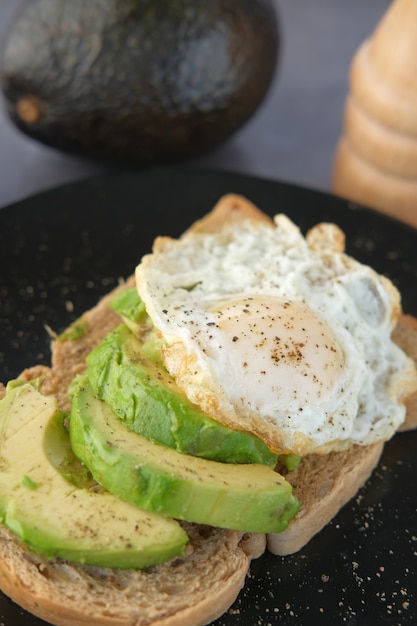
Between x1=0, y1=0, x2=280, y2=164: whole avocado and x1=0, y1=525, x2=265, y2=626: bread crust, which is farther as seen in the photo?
x1=0, y1=0, x2=280, y2=164: whole avocado

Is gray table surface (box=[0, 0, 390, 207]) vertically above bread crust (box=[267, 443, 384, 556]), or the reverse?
gray table surface (box=[0, 0, 390, 207])

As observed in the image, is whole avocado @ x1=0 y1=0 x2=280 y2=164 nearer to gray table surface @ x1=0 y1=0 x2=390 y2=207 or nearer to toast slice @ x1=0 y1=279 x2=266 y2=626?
gray table surface @ x1=0 y1=0 x2=390 y2=207

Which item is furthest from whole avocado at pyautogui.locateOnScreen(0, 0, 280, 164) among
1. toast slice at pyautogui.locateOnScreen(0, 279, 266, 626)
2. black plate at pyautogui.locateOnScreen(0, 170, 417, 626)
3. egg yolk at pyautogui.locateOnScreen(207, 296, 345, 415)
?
toast slice at pyautogui.locateOnScreen(0, 279, 266, 626)

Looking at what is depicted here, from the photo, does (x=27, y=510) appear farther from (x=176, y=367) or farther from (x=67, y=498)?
(x=176, y=367)

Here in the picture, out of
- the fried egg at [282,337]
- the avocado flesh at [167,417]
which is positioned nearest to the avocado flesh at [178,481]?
the avocado flesh at [167,417]

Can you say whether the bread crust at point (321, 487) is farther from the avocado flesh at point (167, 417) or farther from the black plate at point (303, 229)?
the avocado flesh at point (167, 417)

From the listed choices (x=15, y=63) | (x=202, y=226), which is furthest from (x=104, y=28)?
(x=202, y=226)

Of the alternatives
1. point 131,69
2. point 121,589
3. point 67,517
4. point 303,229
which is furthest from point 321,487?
point 131,69
